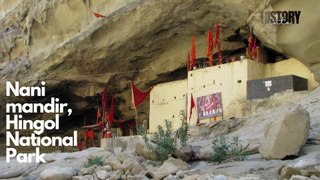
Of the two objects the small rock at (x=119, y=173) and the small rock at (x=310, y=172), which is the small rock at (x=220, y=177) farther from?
the small rock at (x=119, y=173)

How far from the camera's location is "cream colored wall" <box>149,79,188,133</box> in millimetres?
18594

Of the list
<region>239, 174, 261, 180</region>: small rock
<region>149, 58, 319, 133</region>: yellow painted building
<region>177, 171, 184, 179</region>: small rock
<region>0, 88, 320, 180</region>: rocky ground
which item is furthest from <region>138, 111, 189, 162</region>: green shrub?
<region>149, 58, 319, 133</region>: yellow painted building

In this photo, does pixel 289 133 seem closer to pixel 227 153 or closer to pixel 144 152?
pixel 227 153

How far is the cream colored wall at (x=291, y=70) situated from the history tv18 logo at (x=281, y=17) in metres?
1.84

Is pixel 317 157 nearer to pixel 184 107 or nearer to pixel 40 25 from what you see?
pixel 184 107

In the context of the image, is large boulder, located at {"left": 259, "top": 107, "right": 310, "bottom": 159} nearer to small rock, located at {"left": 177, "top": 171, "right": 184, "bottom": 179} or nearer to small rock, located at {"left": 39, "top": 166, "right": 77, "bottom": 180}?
small rock, located at {"left": 177, "top": 171, "right": 184, "bottom": 179}

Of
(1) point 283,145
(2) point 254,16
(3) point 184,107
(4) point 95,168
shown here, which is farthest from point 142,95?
(1) point 283,145

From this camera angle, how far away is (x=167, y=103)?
1919 centimetres

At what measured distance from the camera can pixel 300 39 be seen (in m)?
14.9

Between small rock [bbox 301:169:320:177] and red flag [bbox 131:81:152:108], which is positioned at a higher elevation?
red flag [bbox 131:81:152:108]

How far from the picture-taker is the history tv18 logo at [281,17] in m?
14.6

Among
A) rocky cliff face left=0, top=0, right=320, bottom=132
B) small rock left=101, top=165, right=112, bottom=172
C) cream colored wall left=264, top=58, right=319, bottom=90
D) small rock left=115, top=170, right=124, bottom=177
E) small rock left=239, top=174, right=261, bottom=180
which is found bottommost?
small rock left=115, top=170, right=124, bottom=177

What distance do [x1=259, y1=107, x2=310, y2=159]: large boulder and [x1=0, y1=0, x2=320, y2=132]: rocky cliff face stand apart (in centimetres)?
685

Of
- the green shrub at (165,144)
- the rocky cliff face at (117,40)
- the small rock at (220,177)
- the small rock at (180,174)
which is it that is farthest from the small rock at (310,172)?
the rocky cliff face at (117,40)
